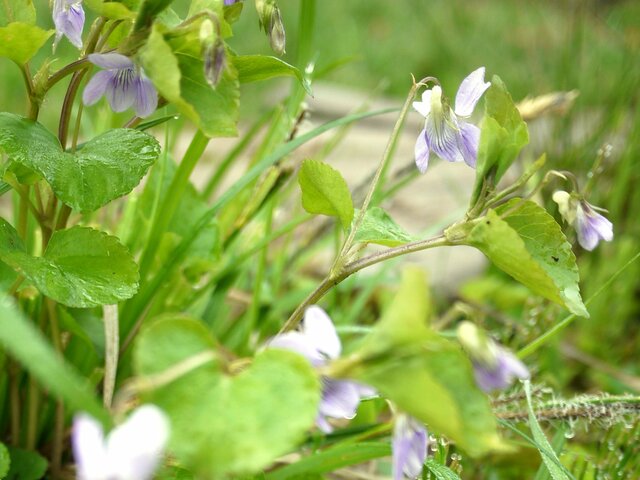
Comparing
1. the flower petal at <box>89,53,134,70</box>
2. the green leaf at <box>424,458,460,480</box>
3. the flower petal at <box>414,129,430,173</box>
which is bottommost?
the green leaf at <box>424,458,460,480</box>

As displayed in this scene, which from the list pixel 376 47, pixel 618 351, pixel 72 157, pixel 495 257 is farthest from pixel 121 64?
pixel 376 47

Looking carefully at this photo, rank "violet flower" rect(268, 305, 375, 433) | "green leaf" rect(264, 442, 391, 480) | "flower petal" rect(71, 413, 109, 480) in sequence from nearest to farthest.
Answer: "flower petal" rect(71, 413, 109, 480), "violet flower" rect(268, 305, 375, 433), "green leaf" rect(264, 442, 391, 480)

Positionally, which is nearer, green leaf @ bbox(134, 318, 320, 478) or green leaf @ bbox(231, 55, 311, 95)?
green leaf @ bbox(134, 318, 320, 478)

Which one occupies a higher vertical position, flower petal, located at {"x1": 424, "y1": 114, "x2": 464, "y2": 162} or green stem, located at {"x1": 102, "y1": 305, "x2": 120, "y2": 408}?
flower petal, located at {"x1": 424, "y1": 114, "x2": 464, "y2": 162}

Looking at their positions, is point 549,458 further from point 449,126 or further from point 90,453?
point 90,453

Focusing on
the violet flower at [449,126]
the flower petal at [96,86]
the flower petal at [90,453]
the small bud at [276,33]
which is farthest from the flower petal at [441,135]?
the flower petal at [90,453]

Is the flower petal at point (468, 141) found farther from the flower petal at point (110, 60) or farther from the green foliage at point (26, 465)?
the green foliage at point (26, 465)

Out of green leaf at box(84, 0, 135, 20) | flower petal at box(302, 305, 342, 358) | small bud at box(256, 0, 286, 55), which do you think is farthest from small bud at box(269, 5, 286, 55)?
flower petal at box(302, 305, 342, 358)

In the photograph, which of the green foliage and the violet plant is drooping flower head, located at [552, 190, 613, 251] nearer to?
the violet plant

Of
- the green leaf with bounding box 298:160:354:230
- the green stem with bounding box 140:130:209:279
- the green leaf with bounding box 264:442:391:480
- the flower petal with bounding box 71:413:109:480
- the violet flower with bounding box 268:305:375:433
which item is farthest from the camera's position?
the green stem with bounding box 140:130:209:279
